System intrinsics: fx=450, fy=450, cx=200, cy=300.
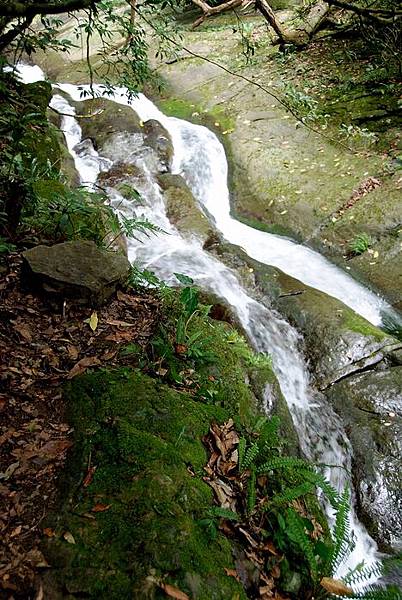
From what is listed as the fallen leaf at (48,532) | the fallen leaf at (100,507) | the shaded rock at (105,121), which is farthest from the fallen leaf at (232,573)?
the shaded rock at (105,121)

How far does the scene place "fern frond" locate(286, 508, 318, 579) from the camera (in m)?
2.50

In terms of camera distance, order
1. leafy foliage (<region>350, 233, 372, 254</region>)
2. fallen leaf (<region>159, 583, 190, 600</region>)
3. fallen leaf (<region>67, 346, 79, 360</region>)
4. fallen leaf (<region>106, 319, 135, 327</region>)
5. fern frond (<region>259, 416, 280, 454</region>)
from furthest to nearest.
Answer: leafy foliage (<region>350, 233, 372, 254</region>) < fallen leaf (<region>106, 319, 135, 327</region>) < fallen leaf (<region>67, 346, 79, 360</region>) < fern frond (<region>259, 416, 280, 454</region>) < fallen leaf (<region>159, 583, 190, 600</region>)

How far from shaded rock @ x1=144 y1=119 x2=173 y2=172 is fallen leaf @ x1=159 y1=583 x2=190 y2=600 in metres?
8.93

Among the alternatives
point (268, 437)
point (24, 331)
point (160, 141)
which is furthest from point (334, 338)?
point (160, 141)

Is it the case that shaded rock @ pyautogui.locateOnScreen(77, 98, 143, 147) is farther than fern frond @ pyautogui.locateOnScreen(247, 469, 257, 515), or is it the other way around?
shaded rock @ pyautogui.locateOnScreen(77, 98, 143, 147)

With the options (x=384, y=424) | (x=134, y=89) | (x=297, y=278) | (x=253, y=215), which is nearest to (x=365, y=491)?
(x=384, y=424)

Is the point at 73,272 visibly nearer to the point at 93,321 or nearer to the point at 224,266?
the point at 93,321

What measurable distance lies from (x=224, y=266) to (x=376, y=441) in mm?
3528

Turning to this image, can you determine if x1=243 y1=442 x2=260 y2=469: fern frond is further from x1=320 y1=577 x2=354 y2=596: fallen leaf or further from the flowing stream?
the flowing stream

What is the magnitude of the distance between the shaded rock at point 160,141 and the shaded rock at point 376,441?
644cm

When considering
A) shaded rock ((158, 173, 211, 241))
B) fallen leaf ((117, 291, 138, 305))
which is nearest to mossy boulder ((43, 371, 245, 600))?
fallen leaf ((117, 291, 138, 305))

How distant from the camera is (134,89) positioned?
464 centimetres

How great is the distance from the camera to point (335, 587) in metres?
2.44

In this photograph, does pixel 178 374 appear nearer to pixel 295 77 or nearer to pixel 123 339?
pixel 123 339
